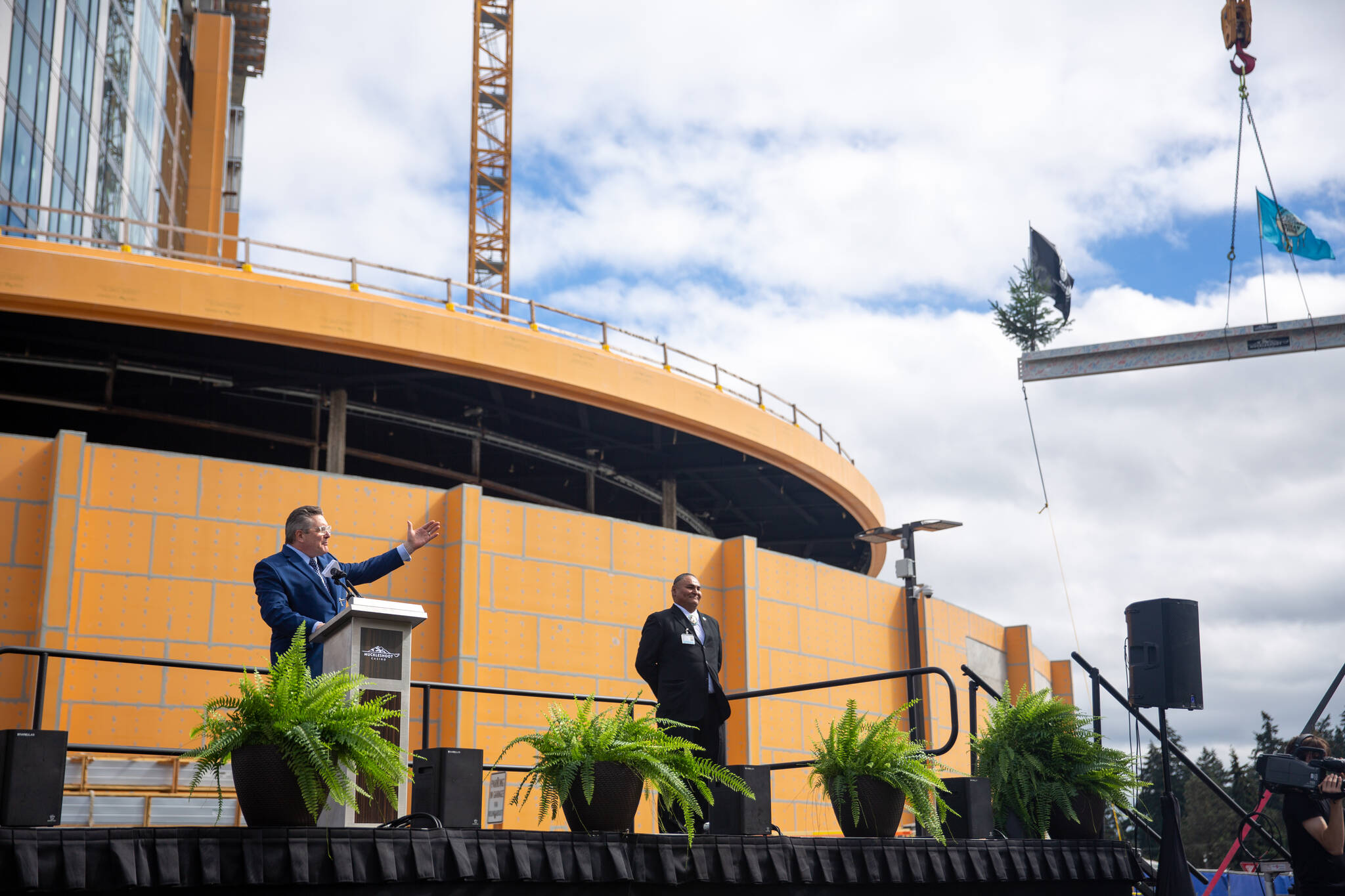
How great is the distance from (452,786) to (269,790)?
1.18 metres

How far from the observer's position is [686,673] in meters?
9.69

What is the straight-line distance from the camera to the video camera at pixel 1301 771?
7.81 meters

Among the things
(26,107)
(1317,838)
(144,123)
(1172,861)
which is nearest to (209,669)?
(1172,861)

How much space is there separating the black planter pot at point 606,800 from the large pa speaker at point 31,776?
271 cm

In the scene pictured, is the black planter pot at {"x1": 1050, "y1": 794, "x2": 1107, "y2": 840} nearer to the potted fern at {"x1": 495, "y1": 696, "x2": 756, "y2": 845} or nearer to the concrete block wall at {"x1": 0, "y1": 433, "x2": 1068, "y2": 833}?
the potted fern at {"x1": 495, "y1": 696, "x2": 756, "y2": 845}

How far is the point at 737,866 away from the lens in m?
7.78

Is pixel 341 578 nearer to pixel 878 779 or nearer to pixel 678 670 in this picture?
pixel 678 670

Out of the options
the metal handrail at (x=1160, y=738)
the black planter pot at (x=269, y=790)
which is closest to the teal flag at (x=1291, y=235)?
the metal handrail at (x=1160, y=738)

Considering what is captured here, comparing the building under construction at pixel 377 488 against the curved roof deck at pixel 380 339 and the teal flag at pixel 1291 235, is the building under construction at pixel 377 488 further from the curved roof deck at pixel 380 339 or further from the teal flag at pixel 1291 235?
the teal flag at pixel 1291 235

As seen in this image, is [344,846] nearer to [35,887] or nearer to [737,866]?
[35,887]

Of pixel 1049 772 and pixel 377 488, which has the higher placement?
pixel 377 488

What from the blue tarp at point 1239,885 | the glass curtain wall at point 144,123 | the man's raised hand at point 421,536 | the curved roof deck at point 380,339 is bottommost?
the blue tarp at point 1239,885

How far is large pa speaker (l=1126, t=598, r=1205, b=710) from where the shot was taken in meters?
10.5

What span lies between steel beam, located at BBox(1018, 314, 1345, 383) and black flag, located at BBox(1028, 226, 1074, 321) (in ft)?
9.01
